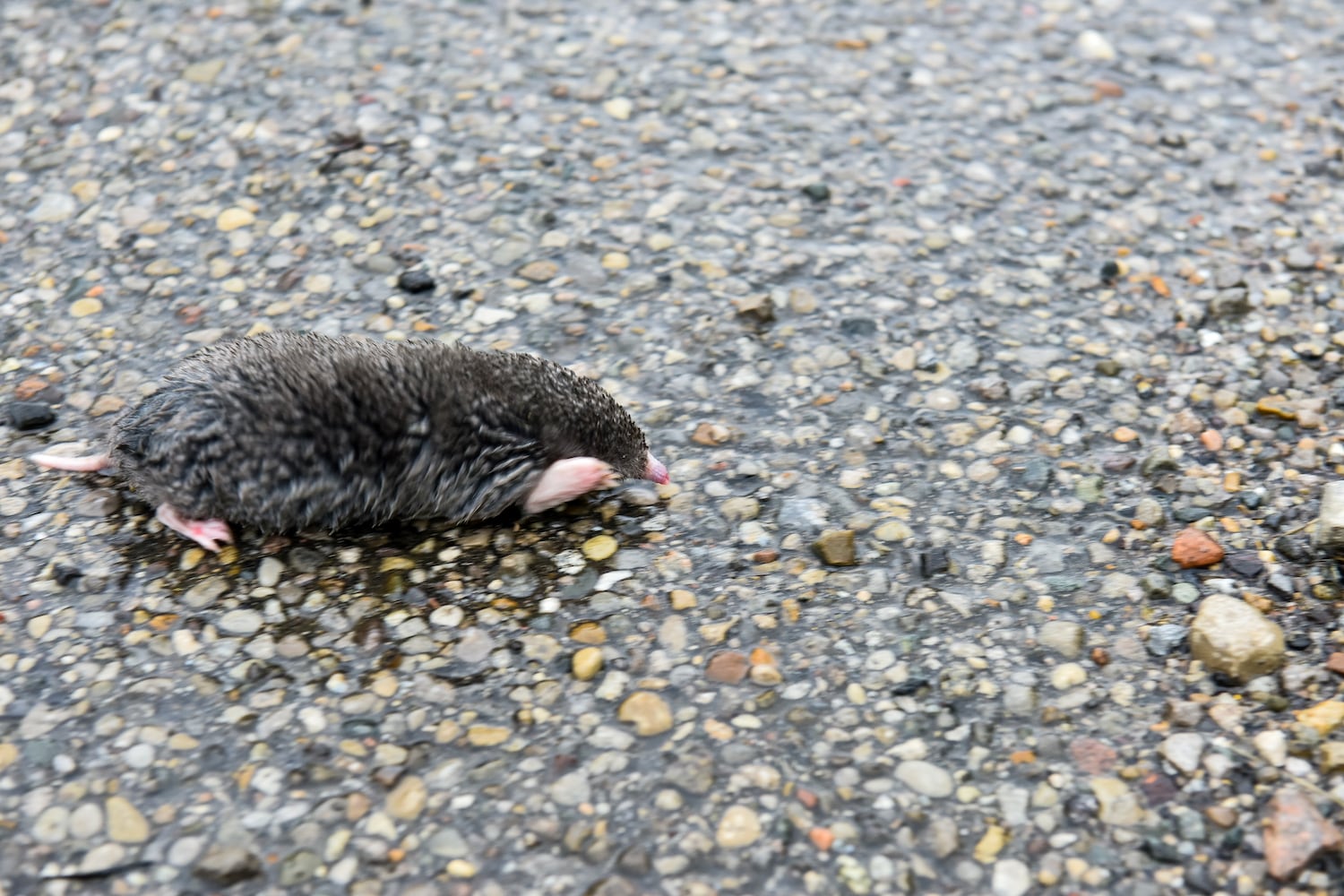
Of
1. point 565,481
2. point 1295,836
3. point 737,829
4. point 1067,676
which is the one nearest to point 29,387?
point 565,481

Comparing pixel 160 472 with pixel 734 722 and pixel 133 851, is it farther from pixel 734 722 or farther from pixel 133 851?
pixel 734 722

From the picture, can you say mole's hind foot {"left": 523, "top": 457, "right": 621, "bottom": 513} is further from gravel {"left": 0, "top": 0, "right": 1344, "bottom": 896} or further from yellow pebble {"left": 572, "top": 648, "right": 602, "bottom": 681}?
yellow pebble {"left": 572, "top": 648, "right": 602, "bottom": 681}

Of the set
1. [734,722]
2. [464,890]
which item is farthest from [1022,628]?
[464,890]

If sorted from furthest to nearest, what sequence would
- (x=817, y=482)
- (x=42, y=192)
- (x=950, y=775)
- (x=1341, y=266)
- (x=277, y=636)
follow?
(x=42, y=192)
(x=1341, y=266)
(x=817, y=482)
(x=277, y=636)
(x=950, y=775)

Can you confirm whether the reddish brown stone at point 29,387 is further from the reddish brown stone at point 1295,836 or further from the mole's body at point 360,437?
the reddish brown stone at point 1295,836

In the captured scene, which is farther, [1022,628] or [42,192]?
[42,192]

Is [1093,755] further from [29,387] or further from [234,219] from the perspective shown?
[234,219]

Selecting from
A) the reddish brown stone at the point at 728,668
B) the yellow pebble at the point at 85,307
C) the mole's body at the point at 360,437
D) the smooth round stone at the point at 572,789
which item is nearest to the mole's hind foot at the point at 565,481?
the mole's body at the point at 360,437

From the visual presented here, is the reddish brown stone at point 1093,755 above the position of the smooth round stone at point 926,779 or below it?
below

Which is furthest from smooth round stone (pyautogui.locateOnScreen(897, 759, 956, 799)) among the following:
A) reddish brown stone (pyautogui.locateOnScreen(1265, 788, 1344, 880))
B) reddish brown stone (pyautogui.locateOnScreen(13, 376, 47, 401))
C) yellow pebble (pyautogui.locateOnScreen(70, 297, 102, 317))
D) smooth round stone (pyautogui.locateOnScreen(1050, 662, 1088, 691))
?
yellow pebble (pyautogui.locateOnScreen(70, 297, 102, 317))
